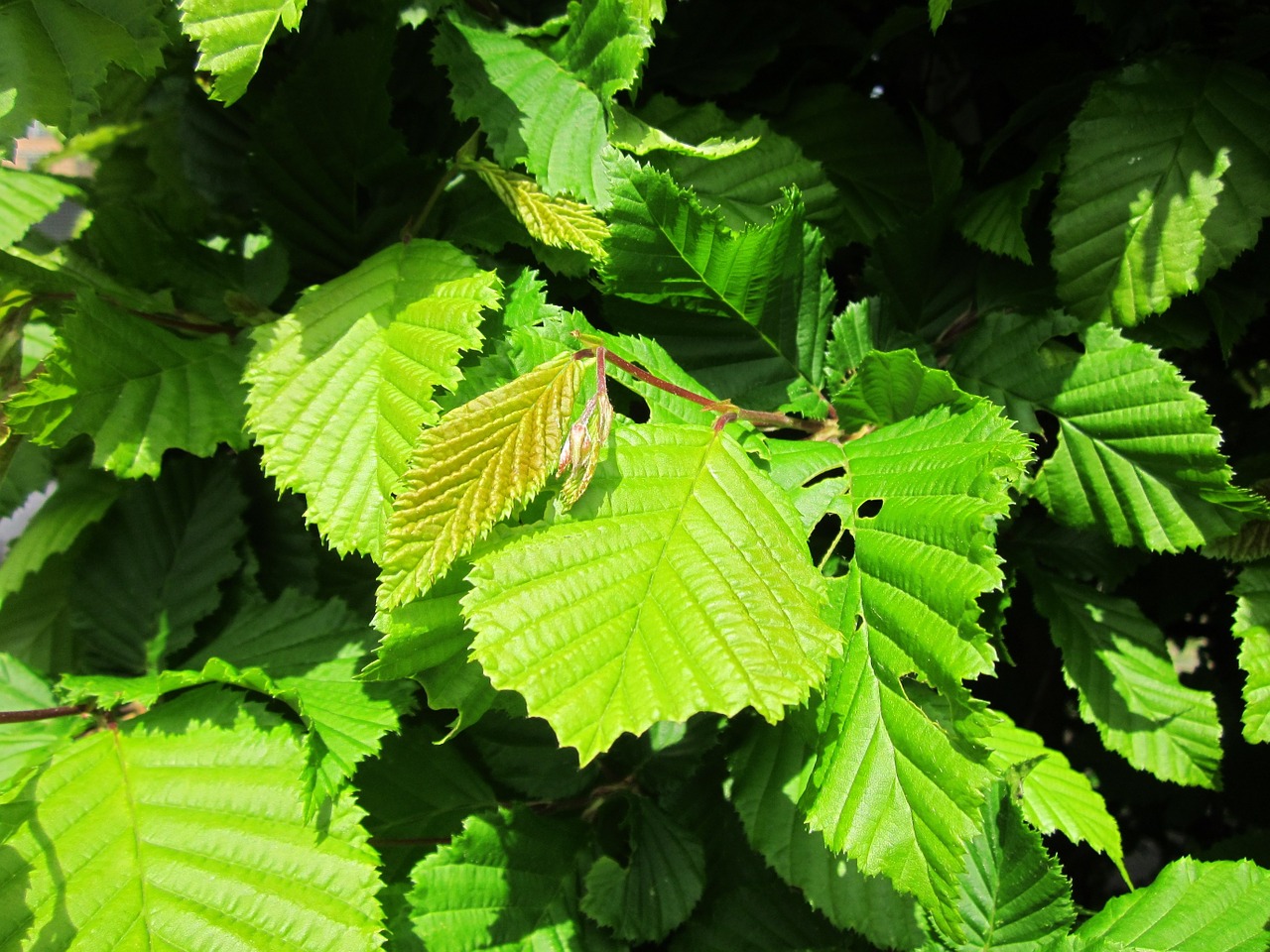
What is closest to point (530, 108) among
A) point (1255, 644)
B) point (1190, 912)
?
point (1255, 644)

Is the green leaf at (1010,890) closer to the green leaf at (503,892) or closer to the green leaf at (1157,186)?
the green leaf at (503,892)

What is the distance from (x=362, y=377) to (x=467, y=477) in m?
0.25

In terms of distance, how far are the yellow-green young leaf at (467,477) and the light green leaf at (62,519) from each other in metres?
0.78

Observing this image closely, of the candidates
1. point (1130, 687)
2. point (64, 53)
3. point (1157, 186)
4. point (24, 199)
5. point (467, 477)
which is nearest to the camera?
point (467, 477)

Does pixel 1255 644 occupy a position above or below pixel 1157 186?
below

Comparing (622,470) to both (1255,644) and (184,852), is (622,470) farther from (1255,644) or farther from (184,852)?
(1255,644)

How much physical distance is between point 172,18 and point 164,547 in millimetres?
676

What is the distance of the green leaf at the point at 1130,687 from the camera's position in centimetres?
105

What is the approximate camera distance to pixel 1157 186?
0.96 meters

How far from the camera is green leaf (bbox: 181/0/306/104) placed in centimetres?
73

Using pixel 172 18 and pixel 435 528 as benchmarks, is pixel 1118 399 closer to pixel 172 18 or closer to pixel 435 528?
pixel 435 528

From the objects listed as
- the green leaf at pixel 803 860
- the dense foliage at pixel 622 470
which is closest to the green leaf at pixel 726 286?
the dense foliage at pixel 622 470

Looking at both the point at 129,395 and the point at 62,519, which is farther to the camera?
the point at 62,519

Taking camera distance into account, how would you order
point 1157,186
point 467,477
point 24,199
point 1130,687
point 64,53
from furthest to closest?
point 24,199
point 1130,687
point 1157,186
point 64,53
point 467,477
